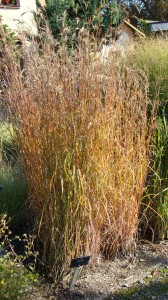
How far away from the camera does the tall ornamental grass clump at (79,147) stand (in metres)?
3.42

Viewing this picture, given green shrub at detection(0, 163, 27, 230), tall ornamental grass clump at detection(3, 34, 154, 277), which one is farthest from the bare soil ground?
green shrub at detection(0, 163, 27, 230)

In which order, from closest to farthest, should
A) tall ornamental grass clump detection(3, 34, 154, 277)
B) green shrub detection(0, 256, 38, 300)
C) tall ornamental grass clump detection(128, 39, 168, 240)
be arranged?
green shrub detection(0, 256, 38, 300)
tall ornamental grass clump detection(3, 34, 154, 277)
tall ornamental grass clump detection(128, 39, 168, 240)

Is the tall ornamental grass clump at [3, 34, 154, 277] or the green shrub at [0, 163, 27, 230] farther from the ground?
the tall ornamental grass clump at [3, 34, 154, 277]

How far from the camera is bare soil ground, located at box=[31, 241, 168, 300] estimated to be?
342 centimetres

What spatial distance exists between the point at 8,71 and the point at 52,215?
1.36 m

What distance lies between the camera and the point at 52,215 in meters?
3.50

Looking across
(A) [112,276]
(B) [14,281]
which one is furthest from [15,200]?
(B) [14,281]

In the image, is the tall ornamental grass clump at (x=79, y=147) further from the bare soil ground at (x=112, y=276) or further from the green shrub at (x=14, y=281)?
the green shrub at (x=14, y=281)

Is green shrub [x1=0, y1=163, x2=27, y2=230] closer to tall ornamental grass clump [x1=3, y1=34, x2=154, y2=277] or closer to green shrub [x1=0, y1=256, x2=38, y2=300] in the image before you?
tall ornamental grass clump [x1=3, y1=34, x2=154, y2=277]

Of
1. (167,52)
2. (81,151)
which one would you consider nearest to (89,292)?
(81,151)

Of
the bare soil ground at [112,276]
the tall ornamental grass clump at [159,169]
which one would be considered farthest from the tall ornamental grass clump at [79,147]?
the tall ornamental grass clump at [159,169]

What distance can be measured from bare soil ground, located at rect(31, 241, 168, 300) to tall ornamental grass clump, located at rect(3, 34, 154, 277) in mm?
133

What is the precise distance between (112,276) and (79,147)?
118 centimetres

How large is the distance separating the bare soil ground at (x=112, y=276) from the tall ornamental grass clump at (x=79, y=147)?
133 millimetres
